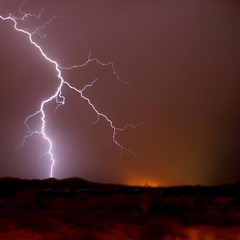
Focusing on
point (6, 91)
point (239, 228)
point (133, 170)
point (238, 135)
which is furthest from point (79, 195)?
point (238, 135)

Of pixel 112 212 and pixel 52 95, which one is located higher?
pixel 52 95

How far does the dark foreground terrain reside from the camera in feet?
19.1

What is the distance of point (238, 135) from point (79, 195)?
14.1ft

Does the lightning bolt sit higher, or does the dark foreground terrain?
the lightning bolt

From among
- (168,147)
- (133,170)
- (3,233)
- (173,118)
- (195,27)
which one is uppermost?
(195,27)

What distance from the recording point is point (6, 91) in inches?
355

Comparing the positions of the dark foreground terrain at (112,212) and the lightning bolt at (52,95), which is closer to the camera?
the dark foreground terrain at (112,212)

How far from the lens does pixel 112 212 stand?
23.6ft

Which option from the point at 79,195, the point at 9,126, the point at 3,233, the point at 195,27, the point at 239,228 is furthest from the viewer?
the point at 195,27

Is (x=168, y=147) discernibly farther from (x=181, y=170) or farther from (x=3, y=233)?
(x=3, y=233)

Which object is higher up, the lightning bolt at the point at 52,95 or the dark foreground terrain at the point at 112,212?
the lightning bolt at the point at 52,95

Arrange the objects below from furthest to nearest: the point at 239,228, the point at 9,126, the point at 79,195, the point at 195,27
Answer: the point at 195,27
the point at 9,126
the point at 79,195
the point at 239,228

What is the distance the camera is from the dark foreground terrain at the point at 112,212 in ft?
19.1

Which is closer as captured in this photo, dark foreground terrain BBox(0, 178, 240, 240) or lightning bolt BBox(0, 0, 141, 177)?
dark foreground terrain BBox(0, 178, 240, 240)
